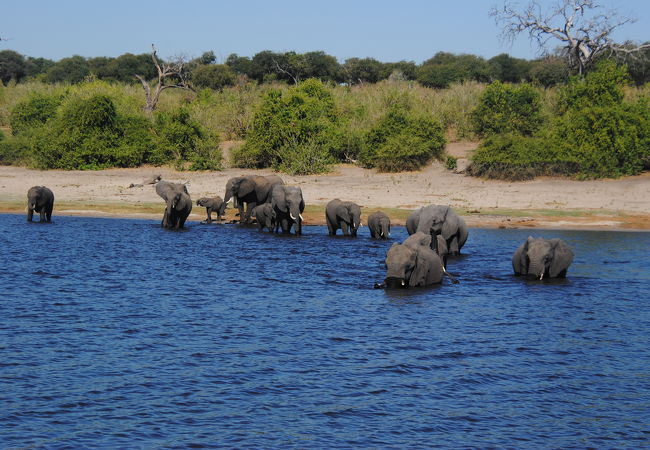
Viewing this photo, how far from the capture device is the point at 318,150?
42.3 meters

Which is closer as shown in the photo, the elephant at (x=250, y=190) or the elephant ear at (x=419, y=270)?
the elephant ear at (x=419, y=270)

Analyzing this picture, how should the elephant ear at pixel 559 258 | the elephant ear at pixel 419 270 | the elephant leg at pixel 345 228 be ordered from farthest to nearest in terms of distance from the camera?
1. the elephant leg at pixel 345 228
2. the elephant ear at pixel 559 258
3. the elephant ear at pixel 419 270

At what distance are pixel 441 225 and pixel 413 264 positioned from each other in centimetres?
374

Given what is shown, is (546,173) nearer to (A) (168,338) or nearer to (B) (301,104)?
(B) (301,104)

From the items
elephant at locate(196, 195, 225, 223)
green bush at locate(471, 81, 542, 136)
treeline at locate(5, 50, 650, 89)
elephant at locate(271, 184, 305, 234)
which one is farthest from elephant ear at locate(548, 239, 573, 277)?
treeline at locate(5, 50, 650, 89)

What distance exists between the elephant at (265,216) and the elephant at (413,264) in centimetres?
1021

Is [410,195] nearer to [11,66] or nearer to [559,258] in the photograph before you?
[559,258]

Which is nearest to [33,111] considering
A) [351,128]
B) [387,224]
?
[351,128]

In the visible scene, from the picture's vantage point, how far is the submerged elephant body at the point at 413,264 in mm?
18312

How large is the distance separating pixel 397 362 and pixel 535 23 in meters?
39.8

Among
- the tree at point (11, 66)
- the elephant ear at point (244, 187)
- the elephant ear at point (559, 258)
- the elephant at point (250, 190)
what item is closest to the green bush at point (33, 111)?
the elephant at point (250, 190)

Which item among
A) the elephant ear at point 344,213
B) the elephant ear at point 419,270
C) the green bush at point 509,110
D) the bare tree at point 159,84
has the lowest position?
the elephant ear at point 419,270

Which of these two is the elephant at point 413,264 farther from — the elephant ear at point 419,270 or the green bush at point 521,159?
the green bush at point 521,159

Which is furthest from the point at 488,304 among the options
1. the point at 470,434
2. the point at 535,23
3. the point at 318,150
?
the point at 535,23
